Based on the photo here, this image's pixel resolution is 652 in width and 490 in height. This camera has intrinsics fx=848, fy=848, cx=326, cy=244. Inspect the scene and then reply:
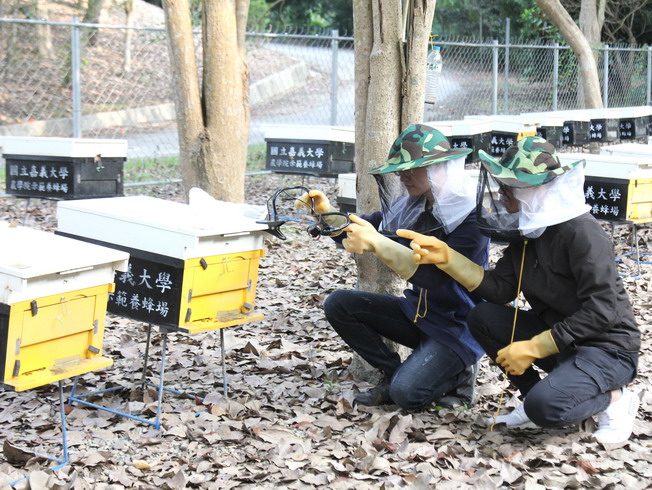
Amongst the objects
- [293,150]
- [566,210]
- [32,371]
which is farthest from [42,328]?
[293,150]

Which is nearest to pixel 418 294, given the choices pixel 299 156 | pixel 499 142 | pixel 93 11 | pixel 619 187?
pixel 619 187

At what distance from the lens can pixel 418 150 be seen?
3.76 m

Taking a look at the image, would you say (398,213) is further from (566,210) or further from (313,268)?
(313,268)

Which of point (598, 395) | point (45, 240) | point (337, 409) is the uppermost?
point (45, 240)

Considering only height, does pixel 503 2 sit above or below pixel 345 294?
above

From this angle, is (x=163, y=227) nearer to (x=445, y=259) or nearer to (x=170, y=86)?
(x=445, y=259)

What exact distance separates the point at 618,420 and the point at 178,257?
2.03 meters

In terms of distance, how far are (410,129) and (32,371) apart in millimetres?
1919

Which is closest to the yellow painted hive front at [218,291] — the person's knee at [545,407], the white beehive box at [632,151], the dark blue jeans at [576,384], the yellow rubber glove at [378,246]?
the yellow rubber glove at [378,246]

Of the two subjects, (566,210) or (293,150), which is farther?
(293,150)

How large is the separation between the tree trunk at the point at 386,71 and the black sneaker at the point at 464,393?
0.65 m

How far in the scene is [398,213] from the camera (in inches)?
156

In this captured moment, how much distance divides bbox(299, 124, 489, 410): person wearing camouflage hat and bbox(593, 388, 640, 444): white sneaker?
674mm

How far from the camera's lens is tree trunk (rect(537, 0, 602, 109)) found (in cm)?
1230
